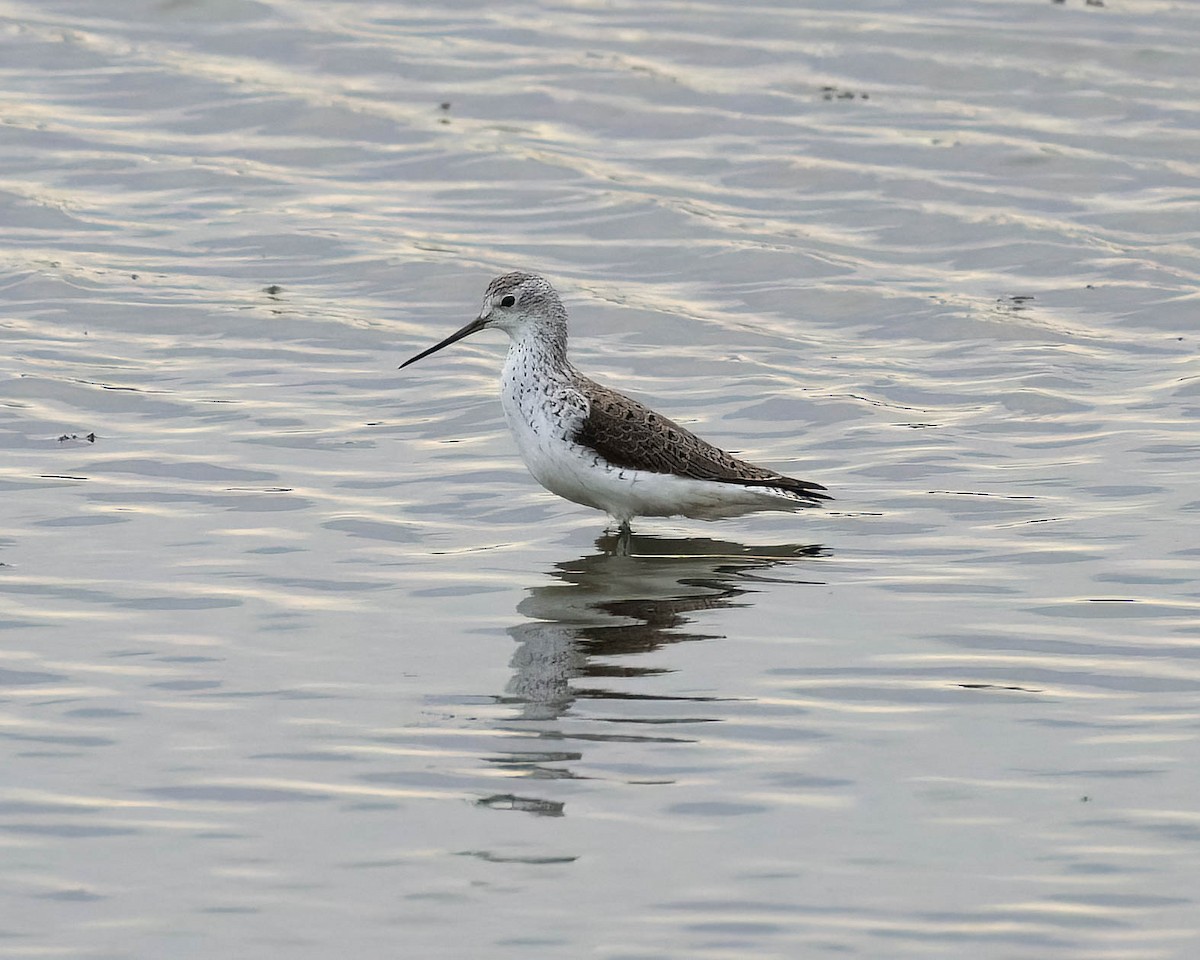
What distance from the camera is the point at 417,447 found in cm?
1317

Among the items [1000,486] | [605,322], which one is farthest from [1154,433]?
[605,322]

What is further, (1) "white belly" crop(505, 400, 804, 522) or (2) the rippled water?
(1) "white belly" crop(505, 400, 804, 522)

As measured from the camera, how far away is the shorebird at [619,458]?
38.2 ft

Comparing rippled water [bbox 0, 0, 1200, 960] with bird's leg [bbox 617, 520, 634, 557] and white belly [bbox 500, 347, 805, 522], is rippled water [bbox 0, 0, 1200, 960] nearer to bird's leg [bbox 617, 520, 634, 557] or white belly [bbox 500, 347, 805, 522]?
bird's leg [bbox 617, 520, 634, 557]

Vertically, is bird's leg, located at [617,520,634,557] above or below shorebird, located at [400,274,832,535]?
below

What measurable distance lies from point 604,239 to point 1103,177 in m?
4.90

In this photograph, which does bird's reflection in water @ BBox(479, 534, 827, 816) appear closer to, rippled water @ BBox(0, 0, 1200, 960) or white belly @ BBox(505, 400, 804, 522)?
rippled water @ BBox(0, 0, 1200, 960)

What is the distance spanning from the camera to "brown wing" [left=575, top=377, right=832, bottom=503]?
1166cm

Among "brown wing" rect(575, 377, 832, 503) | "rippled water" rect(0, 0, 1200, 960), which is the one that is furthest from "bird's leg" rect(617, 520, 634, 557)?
"brown wing" rect(575, 377, 832, 503)

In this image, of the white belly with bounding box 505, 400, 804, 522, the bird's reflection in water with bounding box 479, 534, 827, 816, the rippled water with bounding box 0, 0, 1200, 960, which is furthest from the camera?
the white belly with bounding box 505, 400, 804, 522

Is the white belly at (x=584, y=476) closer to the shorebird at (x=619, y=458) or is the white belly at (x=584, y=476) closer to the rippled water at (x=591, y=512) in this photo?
the shorebird at (x=619, y=458)

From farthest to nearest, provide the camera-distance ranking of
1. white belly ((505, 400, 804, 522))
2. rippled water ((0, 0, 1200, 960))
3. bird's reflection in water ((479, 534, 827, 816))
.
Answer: white belly ((505, 400, 804, 522)) < bird's reflection in water ((479, 534, 827, 816)) < rippled water ((0, 0, 1200, 960))

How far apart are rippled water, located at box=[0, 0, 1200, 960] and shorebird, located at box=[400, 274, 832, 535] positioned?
12.0 inches

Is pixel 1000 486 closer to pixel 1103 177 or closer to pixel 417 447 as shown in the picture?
pixel 417 447
